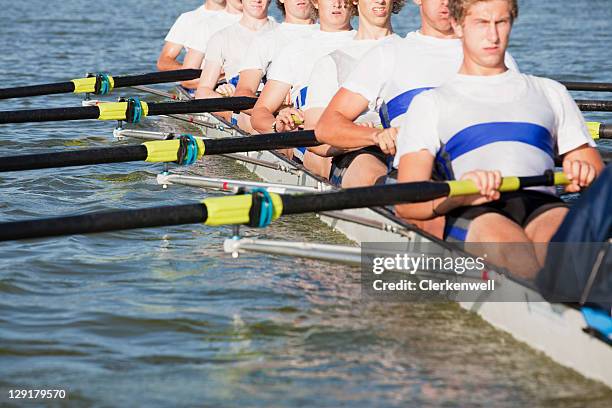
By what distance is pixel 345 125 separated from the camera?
577 cm

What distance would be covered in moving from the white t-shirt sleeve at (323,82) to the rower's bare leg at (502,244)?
82.4 inches

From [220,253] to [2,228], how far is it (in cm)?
223

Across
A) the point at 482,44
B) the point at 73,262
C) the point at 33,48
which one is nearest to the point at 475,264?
the point at 482,44

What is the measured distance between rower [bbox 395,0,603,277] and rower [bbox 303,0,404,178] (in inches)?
55.1

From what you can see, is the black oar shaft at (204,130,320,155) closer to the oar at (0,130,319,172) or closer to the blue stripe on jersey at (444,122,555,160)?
the oar at (0,130,319,172)

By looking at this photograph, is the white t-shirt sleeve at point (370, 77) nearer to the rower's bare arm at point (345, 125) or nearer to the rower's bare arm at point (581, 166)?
the rower's bare arm at point (345, 125)

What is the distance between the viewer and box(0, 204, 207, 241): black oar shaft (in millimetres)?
4277

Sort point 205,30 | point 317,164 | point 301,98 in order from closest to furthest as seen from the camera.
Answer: point 317,164
point 301,98
point 205,30

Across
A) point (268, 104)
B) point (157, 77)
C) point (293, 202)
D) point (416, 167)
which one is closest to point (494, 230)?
point (416, 167)

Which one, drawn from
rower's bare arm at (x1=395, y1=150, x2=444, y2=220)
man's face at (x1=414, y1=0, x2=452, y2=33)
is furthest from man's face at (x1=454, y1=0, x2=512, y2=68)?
man's face at (x1=414, y1=0, x2=452, y2=33)

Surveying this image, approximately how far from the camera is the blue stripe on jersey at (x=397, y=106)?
5798 mm

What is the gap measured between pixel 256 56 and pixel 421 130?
379 cm

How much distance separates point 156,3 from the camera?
2691 cm

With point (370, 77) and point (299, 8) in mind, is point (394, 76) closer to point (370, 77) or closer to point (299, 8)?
point (370, 77)
